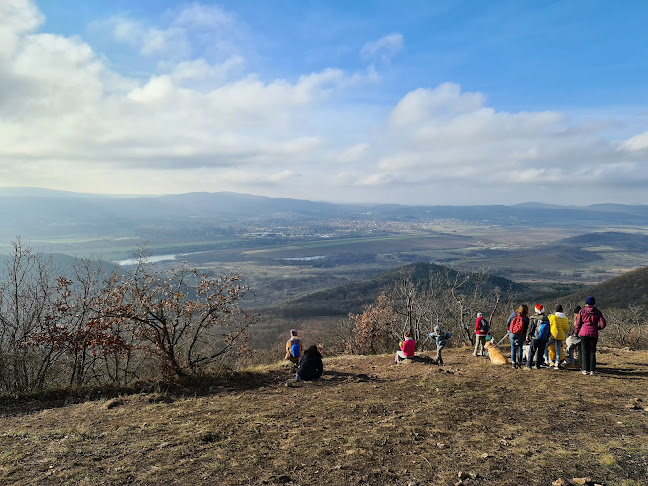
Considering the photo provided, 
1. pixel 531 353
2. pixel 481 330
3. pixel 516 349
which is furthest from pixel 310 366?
pixel 531 353

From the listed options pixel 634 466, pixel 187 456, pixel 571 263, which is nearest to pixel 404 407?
pixel 634 466

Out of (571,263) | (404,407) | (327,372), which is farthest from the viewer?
(571,263)

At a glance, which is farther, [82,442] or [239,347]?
[239,347]

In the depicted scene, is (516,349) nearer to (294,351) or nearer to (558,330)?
(558,330)

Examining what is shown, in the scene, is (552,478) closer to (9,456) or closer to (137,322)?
(9,456)

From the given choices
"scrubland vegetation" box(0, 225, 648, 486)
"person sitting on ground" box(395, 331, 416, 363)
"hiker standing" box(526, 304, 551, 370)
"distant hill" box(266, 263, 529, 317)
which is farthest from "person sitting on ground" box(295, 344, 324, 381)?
"distant hill" box(266, 263, 529, 317)

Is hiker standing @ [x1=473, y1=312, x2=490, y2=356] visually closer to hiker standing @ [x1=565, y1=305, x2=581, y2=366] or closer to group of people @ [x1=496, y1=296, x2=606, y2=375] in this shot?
group of people @ [x1=496, y1=296, x2=606, y2=375]
